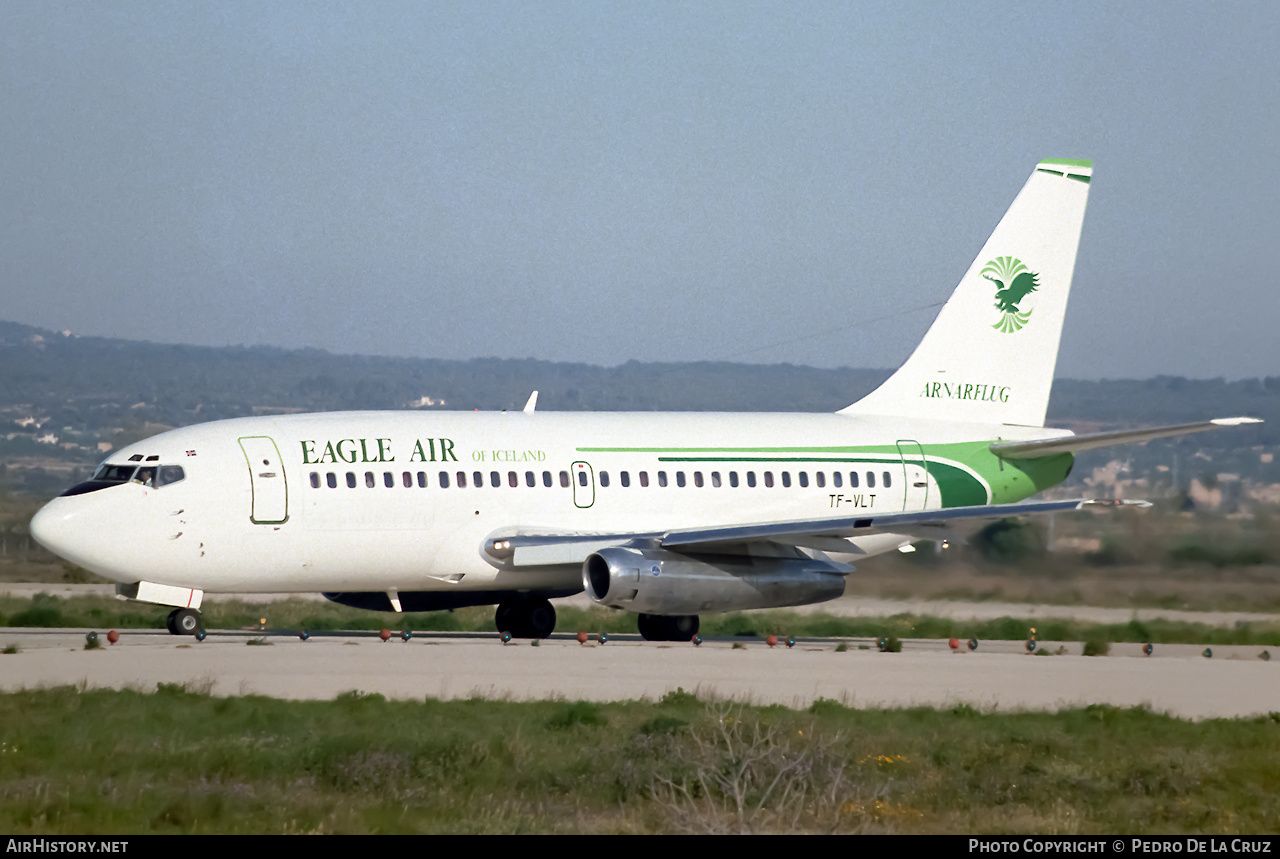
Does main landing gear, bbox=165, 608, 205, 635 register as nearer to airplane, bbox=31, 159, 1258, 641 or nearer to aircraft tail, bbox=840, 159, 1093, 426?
airplane, bbox=31, 159, 1258, 641

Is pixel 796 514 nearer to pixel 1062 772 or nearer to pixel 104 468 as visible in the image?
pixel 104 468

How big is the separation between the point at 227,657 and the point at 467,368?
134 meters

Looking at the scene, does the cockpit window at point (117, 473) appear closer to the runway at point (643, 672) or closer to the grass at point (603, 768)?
the runway at point (643, 672)

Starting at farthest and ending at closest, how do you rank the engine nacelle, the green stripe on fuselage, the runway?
the green stripe on fuselage
the engine nacelle
the runway

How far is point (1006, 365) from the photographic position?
36656mm

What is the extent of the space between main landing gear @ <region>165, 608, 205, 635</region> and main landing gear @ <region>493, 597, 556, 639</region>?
20.3 feet

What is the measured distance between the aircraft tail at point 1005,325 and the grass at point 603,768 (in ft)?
53.0

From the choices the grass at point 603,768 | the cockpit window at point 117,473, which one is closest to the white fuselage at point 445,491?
the cockpit window at point 117,473

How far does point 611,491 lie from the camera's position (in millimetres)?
31688

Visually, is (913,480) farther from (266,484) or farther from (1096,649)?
(266,484)

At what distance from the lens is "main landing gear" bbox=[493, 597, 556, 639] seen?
3281 cm

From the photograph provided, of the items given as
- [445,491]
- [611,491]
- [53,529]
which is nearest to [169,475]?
[53,529]

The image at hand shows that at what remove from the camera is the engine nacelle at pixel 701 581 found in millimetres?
29078

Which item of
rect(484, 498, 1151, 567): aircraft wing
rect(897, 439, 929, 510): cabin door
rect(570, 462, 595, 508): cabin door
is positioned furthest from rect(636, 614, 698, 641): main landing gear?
rect(897, 439, 929, 510): cabin door
